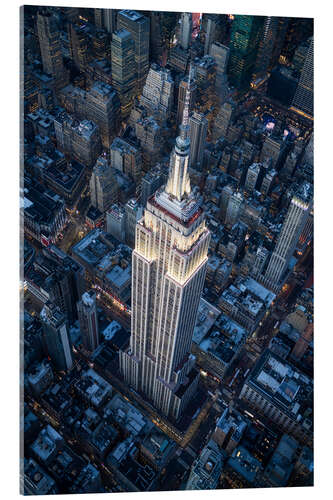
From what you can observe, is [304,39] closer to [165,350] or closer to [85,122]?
[85,122]

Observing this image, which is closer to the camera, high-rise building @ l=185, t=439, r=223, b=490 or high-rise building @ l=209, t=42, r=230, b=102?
high-rise building @ l=185, t=439, r=223, b=490

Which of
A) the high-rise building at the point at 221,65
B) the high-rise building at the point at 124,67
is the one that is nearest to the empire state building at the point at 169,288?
the high-rise building at the point at 124,67

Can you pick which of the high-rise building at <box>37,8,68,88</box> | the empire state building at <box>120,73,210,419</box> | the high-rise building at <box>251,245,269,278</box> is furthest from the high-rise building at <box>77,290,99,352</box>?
the high-rise building at <box>37,8,68,88</box>

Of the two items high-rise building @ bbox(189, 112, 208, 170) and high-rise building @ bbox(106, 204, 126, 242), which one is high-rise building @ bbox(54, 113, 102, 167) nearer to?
high-rise building @ bbox(106, 204, 126, 242)

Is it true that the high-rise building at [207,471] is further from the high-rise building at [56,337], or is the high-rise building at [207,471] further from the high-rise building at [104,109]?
the high-rise building at [104,109]

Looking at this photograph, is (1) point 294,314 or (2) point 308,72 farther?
(2) point 308,72

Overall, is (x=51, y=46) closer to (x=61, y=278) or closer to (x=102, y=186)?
(x=102, y=186)

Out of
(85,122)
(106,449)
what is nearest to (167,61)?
(85,122)
